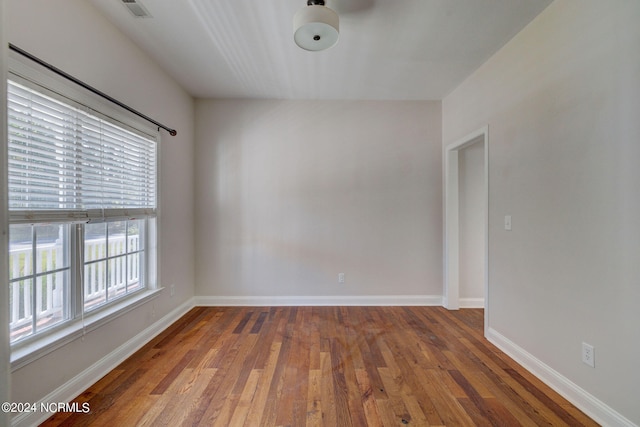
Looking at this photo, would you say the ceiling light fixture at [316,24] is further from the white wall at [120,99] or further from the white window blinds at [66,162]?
the white window blinds at [66,162]

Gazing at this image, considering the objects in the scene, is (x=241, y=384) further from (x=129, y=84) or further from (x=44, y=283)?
(x=129, y=84)

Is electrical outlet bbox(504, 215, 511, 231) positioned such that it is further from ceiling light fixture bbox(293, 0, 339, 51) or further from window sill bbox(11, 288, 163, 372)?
window sill bbox(11, 288, 163, 372)

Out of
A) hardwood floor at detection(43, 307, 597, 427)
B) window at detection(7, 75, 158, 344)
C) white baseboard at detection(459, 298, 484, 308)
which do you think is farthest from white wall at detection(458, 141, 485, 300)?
window at detection(7, 75, 158, 344)

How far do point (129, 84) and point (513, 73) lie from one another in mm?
3274

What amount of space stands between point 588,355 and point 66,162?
350cm

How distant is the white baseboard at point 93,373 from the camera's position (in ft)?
4.56

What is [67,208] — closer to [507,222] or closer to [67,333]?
[67,333]

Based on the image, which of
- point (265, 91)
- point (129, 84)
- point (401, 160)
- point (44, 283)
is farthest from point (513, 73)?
point (44, 283)

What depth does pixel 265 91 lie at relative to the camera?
3.04 meters

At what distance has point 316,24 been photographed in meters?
1.67

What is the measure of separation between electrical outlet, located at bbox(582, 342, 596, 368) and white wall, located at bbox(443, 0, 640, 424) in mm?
29

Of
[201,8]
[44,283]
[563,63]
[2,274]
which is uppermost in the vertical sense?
[201,8]

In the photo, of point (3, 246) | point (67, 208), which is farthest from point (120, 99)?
point (3, 246)

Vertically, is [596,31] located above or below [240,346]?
above
